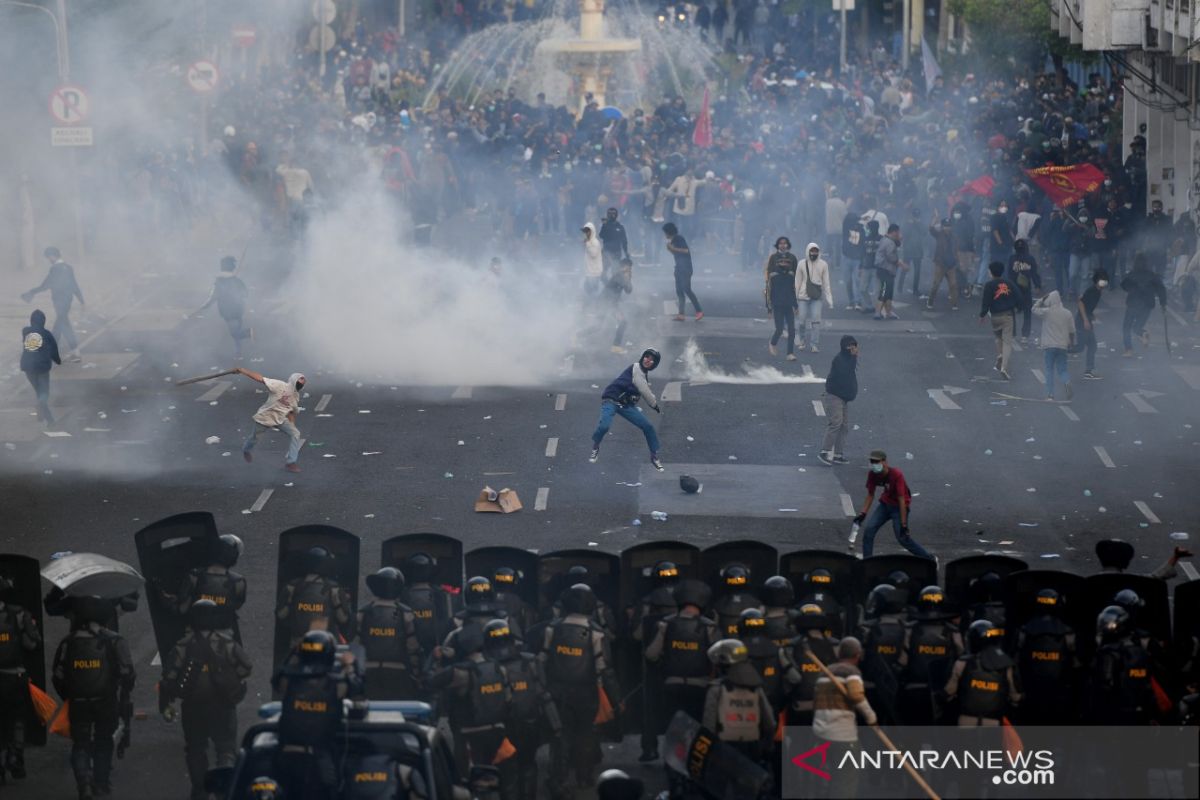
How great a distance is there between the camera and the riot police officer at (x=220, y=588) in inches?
486

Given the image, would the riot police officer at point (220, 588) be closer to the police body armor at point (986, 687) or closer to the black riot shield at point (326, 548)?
the black riot shield at point (326, 548)

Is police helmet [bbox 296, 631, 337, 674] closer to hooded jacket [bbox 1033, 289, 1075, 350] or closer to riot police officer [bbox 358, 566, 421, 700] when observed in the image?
riot police officer [bbox 358, 566, 421, 700]

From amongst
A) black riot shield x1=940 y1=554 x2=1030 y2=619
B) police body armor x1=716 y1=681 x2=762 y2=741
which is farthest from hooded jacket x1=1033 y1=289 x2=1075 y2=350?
police body armor x1=716 y1=681 x2=762 y2=741

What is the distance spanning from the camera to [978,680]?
10.9m

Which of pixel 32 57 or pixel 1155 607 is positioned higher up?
pixel 32 57

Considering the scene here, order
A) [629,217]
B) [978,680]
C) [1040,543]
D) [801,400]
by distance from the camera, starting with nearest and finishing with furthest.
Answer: [978,680], [1040,543], [801,400], [629,217]

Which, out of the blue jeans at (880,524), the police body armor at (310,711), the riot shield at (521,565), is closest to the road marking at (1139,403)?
the blue jeans at (880,524)

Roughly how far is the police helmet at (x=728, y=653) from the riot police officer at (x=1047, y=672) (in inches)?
75.4

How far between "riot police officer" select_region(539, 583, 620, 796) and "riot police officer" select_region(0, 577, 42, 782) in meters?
3.26

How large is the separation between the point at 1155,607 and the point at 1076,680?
0.84 meters

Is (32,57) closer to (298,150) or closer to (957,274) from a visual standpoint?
(298,150)

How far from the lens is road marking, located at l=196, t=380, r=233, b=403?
78.5 feet

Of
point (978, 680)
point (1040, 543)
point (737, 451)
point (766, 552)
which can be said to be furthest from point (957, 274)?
point (978, 680)

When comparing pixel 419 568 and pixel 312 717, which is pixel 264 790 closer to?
pixel 312 717
